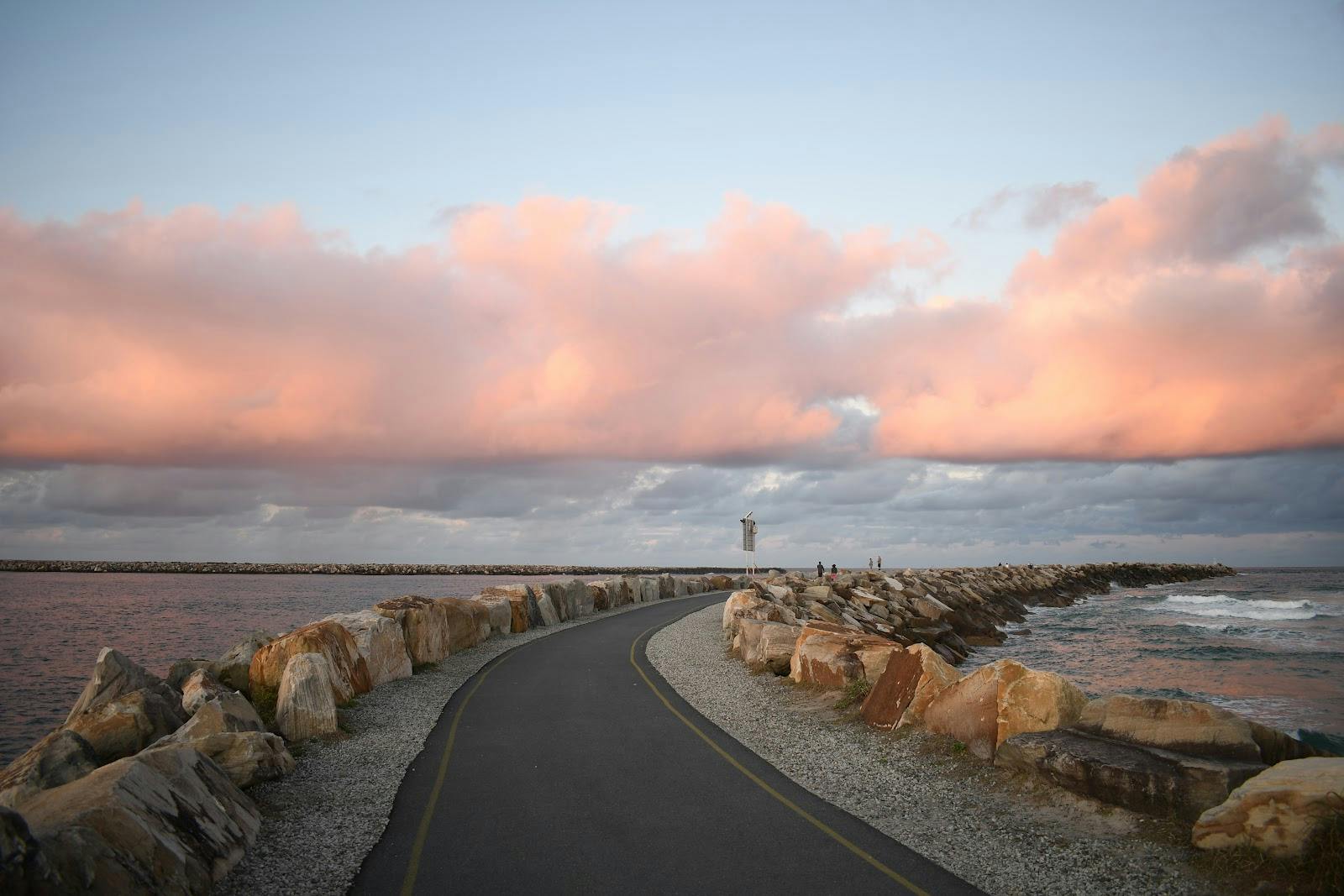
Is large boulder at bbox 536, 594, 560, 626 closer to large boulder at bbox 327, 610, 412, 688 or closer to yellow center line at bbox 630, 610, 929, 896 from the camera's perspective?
large boulder at bbox 327, 610, 412, 688

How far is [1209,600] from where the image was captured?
2527 inches

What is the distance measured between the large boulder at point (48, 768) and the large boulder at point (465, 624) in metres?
14.3

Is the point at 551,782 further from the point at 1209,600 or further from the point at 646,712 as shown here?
the point at 1209,600

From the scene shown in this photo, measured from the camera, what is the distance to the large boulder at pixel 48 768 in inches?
370

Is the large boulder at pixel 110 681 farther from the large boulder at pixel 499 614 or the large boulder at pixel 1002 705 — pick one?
the large boulder at pixel 499 614

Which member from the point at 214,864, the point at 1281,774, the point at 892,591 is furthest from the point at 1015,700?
the point at 892,591

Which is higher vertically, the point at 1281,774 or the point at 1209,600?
the point at 1281,774

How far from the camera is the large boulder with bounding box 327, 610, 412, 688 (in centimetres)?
1861

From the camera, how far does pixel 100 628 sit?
38.0m

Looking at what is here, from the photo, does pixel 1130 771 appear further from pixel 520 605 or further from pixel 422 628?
pixel 520 605

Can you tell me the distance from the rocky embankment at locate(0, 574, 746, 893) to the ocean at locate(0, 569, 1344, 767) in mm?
4533

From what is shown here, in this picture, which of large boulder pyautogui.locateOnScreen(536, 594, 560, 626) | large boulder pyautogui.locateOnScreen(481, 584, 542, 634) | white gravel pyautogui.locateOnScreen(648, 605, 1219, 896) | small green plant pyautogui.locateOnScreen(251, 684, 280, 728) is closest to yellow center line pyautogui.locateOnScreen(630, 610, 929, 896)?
white gravel pyautogui.locateOnScreen(648, 605, 1219, 896)

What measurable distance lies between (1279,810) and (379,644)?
58.1 feet

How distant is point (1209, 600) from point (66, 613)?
84203 millimetres
